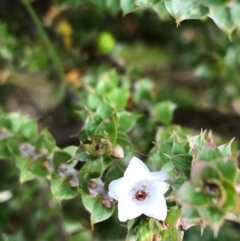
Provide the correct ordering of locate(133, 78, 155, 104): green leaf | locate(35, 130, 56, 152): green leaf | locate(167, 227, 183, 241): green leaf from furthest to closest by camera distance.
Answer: locate(133, 78, 155, 104): green leaf < locate(35, 130, 56, 152): green leaf < locate(167, 227, 183, 241): green leaf

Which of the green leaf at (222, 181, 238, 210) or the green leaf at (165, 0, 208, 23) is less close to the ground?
the green leaf at (165, 0, 208, 23)

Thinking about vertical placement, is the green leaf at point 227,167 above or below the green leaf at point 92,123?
above

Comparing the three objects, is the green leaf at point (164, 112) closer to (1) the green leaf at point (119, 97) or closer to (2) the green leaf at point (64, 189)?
(1) the green leaf at point (119, 97)

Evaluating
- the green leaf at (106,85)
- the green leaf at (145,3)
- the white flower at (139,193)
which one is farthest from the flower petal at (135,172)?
the green leaf at (106,85)

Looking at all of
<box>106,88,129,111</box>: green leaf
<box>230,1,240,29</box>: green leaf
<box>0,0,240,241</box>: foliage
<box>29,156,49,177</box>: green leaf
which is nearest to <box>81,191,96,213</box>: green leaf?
<box>0,0,240,241</box>: foliage

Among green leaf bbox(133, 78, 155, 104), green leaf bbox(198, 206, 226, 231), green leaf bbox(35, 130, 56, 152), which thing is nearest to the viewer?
green leaf bbox(198, 206, 226, 231)

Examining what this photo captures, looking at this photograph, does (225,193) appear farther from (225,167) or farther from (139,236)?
(139,236)

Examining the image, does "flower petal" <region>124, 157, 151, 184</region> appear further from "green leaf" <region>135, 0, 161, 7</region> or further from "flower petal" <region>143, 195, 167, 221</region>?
"green leaf" <region>135, 0, 161, 7</region>
